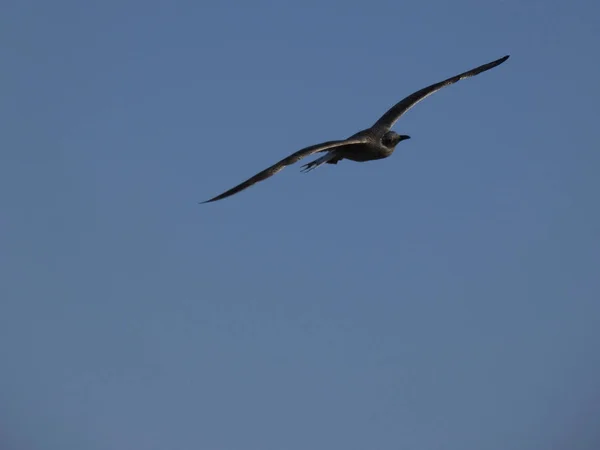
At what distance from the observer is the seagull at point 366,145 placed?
115 ft

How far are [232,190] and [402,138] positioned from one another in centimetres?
1031

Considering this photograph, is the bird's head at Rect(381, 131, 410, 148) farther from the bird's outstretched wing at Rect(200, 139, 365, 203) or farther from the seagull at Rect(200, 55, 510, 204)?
the bird's outstretched wing at Rect(200, 139, 365, 203)

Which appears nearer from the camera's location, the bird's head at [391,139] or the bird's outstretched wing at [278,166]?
the bird's outstretched wing at [278,166]

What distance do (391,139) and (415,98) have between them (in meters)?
4.54

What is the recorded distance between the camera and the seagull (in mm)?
35062

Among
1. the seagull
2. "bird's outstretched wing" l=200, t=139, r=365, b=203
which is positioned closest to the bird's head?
the seagull

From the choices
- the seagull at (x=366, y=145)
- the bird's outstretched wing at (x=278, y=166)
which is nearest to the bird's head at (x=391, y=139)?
the seagull at (x=366, y=145)

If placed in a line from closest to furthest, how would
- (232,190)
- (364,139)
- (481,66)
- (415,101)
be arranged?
1. (232,190)
2. (364,139)
3. (415,101)
4. (481,66)

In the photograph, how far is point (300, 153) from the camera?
1416 inches

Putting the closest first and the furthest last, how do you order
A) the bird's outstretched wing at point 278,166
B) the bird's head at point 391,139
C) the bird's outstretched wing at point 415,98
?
1. the bird's outstretched wing at point 278,166
2. the bird's head at point 391,139
3. the bird's outstretched wing at point 415,98

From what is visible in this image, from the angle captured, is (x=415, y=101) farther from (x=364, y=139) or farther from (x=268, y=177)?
(x=268, y=177)

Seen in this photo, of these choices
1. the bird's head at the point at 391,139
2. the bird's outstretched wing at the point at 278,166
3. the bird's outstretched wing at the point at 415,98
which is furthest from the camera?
the bird's outstretched wing at the point at 415,98

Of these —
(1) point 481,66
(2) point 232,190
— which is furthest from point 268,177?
(1) point 481,66

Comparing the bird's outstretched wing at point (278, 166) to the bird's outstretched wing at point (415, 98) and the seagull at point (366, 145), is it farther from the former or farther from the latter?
the bird's outstretched wing at point (415, 98)
